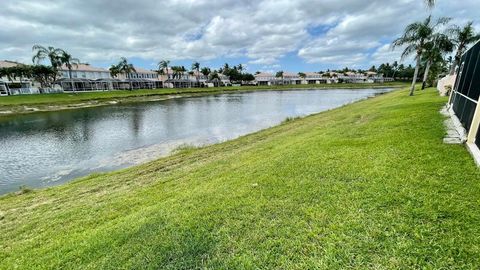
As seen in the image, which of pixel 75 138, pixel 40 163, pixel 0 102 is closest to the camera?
pixel 40 163

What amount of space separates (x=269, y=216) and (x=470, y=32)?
31.2m

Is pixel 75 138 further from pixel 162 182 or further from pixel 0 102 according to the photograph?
pixel 0 102

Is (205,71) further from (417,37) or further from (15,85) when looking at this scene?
(417,37)

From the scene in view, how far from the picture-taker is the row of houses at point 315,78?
13525 cm

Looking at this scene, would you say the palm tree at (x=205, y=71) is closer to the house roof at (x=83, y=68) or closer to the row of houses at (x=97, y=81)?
the row of houses at (x=97, y=81)

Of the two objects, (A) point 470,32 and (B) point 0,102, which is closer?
(A) point 470,32

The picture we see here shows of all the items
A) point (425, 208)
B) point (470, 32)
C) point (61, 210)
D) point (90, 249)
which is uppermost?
point (470, 32)

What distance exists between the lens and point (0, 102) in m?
40.7

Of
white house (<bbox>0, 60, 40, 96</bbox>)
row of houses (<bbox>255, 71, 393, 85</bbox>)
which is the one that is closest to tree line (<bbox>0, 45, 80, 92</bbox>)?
white house (<bbox>0, 60, 40, 96</bbox>)

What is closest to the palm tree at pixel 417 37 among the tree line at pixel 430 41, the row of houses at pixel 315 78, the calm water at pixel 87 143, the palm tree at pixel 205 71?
the tree line at pixel 430 41

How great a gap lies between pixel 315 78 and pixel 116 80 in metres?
105

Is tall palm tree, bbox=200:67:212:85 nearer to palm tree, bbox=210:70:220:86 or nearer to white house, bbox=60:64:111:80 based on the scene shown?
palm tree, bbox=210:70:220:86

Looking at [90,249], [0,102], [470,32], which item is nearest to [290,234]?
[90,249]

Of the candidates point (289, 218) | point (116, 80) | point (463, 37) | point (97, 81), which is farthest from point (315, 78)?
point (289, 218)
